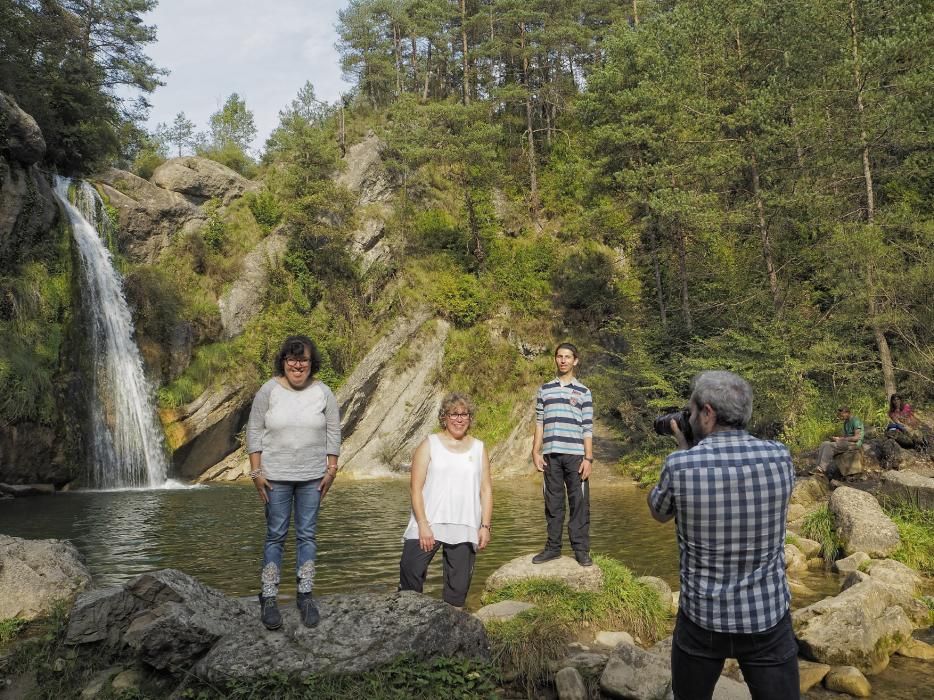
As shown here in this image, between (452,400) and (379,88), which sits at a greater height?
(379,88)

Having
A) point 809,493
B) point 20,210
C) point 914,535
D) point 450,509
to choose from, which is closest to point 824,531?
point 914,535

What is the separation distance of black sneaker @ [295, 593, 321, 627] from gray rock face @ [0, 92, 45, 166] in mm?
20773

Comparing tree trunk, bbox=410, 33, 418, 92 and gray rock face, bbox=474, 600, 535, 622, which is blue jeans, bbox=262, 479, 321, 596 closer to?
gray rock face, bbox=474, 600, 535, 622

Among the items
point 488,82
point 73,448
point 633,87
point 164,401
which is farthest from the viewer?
point 488,82

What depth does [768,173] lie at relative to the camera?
1691 cm

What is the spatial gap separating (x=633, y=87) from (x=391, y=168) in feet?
45.4

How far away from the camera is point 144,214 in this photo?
26812mm

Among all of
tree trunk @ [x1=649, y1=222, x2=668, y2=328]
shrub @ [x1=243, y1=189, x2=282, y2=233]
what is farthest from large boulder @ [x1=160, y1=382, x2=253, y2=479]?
tree trunk @ [x1=649, y1=222, x2=668, y2=328]

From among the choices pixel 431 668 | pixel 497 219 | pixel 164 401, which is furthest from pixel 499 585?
pixel 497 219

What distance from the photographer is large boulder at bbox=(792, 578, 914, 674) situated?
194 inches

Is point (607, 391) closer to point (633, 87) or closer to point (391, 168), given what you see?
point (633, 87)

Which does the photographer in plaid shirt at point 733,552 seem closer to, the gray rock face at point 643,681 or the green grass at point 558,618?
the gray rock face at point 643,681

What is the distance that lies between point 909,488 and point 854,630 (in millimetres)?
5478

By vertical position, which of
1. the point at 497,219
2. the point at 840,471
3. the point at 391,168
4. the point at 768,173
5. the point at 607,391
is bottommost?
the point at 840,471
